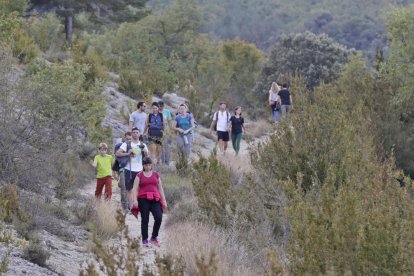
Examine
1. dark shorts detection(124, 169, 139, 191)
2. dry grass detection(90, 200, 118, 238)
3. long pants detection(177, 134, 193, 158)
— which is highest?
dark shorts detection(124, 169, 139, 191)

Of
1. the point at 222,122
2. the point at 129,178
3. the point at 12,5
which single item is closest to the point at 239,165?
the point at 222,122

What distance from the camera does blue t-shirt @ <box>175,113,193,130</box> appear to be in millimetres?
17453

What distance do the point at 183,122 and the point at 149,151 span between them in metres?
0.99

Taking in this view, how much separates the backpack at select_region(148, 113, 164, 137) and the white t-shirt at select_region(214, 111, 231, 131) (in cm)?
317

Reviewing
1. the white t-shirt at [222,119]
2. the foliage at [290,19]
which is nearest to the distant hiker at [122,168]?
the white t-shirt at [222,119]

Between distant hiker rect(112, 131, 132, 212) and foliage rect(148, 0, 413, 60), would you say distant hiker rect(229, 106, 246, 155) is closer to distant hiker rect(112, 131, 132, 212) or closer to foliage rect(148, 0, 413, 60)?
distant hiker rect(112, 131, 132, 212)

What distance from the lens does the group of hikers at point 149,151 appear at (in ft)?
36.9

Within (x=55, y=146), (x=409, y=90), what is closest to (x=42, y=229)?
(x=55, y=146)

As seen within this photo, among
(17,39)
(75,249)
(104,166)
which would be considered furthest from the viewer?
(17,39)

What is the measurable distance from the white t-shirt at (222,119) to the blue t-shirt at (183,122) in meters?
2.16

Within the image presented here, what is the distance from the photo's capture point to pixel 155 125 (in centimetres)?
1656

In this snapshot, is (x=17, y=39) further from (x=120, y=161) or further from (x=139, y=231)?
(x=139, y=231)

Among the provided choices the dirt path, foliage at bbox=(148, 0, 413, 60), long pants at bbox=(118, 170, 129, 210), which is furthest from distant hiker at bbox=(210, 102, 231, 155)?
foliage at bbox=(148, 0, 413, 60)

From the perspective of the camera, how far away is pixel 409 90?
2178 cm
